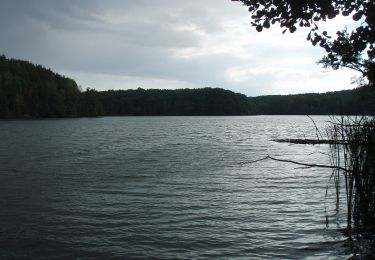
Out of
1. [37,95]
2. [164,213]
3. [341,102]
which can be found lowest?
[164,213]

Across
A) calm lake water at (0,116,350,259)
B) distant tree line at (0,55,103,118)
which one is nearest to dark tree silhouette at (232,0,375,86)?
calm lake water at (0,116,350,259)

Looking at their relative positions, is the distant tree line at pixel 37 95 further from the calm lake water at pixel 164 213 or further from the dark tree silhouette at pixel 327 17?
the dark tree silhouette at pixel 327 17

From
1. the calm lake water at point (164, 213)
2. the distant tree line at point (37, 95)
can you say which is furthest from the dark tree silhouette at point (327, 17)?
the distant tree line at point (37, 95)

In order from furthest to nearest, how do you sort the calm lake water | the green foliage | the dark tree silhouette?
the green foliage < the calm lake water < the dark tree silhouette

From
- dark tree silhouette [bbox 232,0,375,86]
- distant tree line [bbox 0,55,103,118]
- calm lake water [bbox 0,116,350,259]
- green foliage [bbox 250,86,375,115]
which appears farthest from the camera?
distant tree line [bbox 0,55,103,118]

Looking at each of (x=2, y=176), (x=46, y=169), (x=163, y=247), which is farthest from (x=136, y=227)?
(x=46, y=169)

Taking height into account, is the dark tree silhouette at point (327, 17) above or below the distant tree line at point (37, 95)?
below

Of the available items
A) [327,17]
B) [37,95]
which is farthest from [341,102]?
[37,95]

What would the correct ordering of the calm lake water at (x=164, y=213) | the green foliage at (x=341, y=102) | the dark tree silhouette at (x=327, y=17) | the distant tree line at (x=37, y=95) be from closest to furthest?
the dark tree silhouette at (x=327, y=17) → the calm lake water at (x=164, y=213) → the green foliage at (x=341, y=102) → the distant tree line at (x=37, y=95)

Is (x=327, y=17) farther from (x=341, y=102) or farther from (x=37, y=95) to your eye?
(x=37, y=95)

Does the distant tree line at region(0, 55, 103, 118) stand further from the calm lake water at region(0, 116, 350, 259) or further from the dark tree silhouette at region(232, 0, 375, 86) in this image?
the dark tree silhouette at region(232, 0, 375, 86)

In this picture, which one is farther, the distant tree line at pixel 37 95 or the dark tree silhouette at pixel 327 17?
the distant tree line at pixel 37 95

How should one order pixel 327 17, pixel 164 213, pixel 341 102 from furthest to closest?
pixel 164 213 → pixel 341 102 → pixel 327 17

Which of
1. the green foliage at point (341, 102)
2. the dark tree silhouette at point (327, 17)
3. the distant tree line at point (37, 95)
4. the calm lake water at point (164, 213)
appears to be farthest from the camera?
the distant tree line at point (37, 95)
